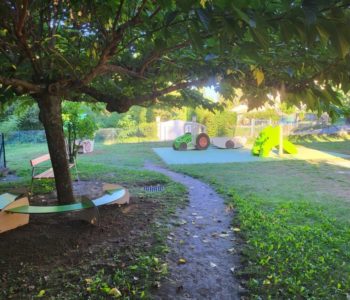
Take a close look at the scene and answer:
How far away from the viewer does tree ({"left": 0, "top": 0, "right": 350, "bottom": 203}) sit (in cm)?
106

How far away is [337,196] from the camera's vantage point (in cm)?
727

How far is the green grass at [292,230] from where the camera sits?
132 inches

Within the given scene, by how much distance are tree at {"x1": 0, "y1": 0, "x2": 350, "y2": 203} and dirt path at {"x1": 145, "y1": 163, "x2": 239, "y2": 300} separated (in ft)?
6.49

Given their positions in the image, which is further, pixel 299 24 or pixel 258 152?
pixel 258 152

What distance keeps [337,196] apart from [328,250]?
3444 millimetres

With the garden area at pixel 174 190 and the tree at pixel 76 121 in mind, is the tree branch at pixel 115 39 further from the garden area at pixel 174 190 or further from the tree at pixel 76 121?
the tree at pixel 76 121

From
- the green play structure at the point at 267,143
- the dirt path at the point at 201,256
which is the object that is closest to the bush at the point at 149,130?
the green play structure at the point at 267,143

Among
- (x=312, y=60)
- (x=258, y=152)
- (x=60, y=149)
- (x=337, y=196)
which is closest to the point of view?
(x=312, y=60)

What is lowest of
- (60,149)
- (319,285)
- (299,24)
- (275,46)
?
(319,285)

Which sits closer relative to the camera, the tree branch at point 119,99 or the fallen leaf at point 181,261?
the fallen leaf at point 181,261

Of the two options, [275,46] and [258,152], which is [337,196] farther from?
[258,152]

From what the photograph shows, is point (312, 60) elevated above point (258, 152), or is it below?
above

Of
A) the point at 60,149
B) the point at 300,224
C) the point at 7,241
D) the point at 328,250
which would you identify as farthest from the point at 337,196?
the point at 7,241

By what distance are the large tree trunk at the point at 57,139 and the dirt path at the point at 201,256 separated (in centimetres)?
188
